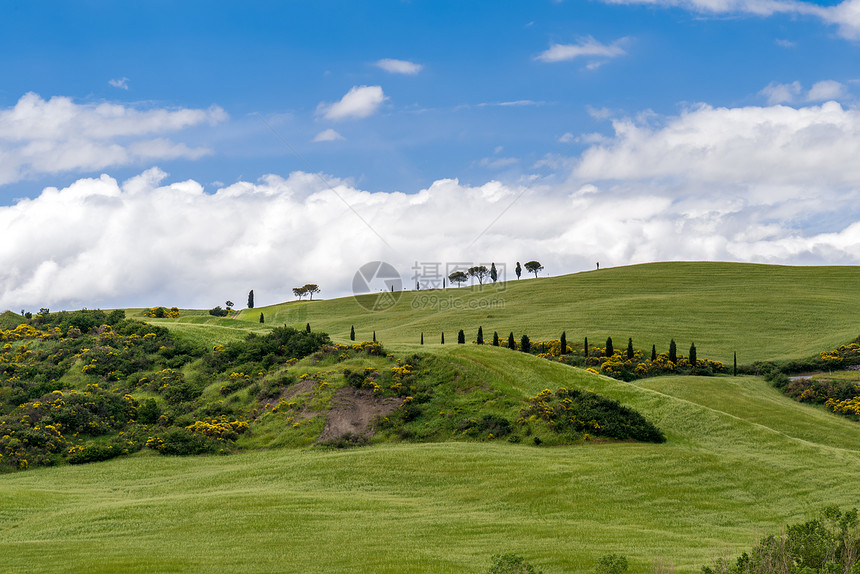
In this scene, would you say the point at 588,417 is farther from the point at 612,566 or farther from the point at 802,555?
the point at 612,566

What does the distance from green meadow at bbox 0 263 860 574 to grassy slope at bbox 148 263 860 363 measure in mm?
26971

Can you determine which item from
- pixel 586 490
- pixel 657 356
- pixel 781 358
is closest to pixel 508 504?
pixel 586 490

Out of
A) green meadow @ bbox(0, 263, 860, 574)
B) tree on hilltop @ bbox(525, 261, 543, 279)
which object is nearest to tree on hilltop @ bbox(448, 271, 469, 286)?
tree on hilltop @ bbox(525, 261, 543, 279)

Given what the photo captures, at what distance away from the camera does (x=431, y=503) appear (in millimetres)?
32812

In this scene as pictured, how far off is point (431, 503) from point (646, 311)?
81636 millimetres

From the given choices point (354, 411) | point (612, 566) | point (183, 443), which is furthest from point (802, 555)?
point (183, 443)

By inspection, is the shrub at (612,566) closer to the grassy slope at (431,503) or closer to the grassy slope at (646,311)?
the grassy slope at (431,503)

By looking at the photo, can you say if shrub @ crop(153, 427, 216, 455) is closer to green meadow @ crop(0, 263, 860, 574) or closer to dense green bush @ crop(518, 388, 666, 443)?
green meadow @ crop(0, 263, 860, 574)

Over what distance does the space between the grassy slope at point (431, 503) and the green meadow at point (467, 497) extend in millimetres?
113

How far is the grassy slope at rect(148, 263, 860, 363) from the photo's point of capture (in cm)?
9331

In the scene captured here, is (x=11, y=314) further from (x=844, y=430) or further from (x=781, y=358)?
(x=781, y=358)

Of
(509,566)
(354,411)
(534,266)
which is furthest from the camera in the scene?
(534,266)

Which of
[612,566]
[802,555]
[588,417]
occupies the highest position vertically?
[588,417]

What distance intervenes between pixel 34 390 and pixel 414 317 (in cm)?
7254
